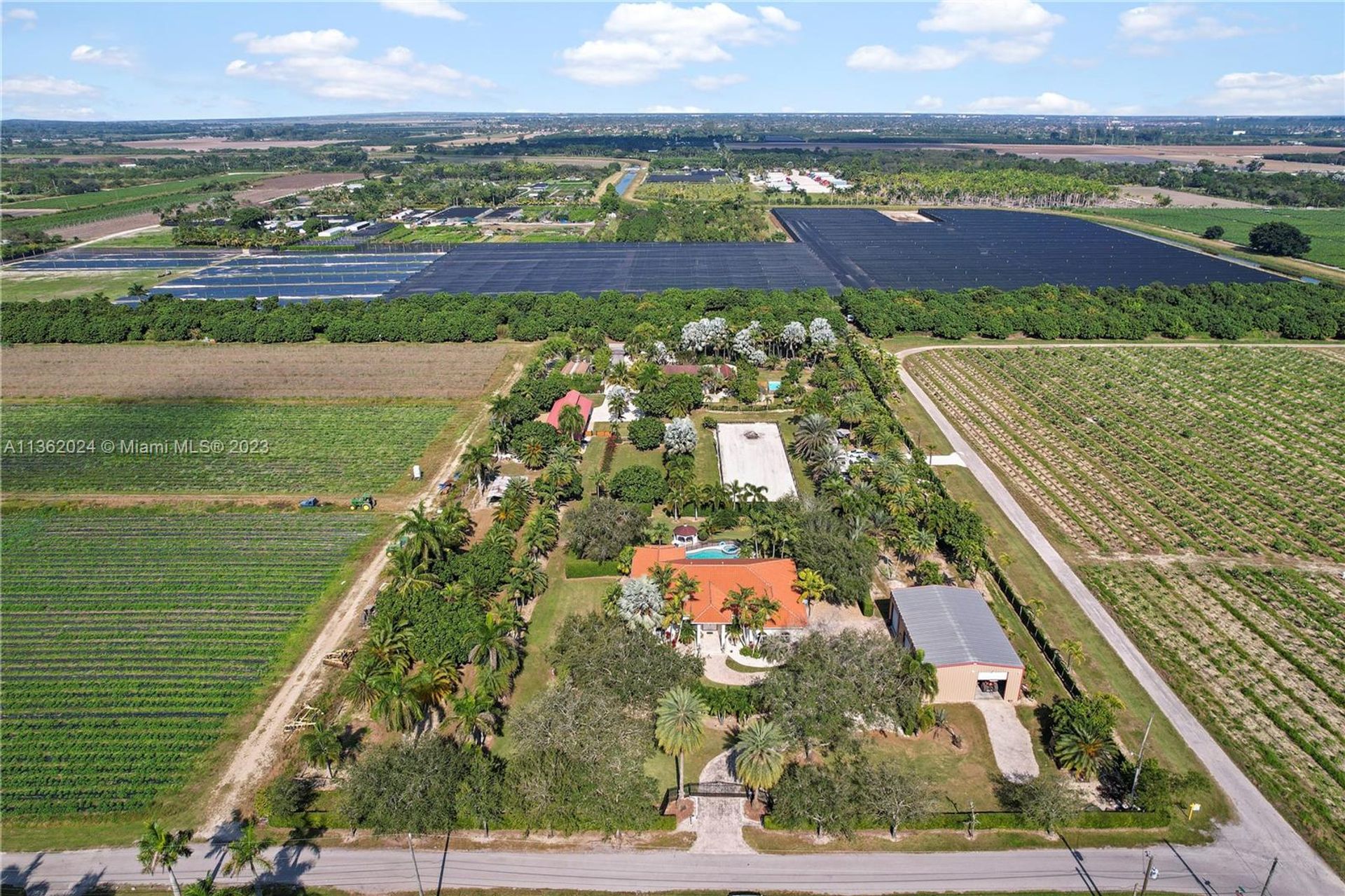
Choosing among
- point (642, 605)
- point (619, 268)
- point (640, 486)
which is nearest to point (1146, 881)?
point (642, 605)

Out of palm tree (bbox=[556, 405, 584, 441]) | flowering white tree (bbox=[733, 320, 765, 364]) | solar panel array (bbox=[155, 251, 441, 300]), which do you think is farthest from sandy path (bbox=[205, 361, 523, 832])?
solar panel array (bbox=[155, 251, 441, 300])

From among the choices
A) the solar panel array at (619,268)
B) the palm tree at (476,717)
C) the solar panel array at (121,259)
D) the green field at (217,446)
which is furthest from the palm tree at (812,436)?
the solar panel array at (121,259)

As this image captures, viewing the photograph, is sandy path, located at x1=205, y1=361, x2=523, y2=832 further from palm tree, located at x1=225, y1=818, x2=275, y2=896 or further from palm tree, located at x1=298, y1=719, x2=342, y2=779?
palm tree, located at x1=298, y1=719, x2=342, y2=779

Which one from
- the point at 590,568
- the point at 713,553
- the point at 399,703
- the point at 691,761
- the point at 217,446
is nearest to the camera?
the point at 399,703

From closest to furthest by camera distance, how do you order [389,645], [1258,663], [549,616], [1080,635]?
[389,645] → [1258,663] → [1080,635] → [549,616]

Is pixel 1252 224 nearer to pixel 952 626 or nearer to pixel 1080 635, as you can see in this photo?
pixel 1080 635

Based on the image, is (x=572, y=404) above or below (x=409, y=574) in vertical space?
above

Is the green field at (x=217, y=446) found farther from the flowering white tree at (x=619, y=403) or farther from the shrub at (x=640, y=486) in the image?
the shrub at (x=640, y=486)
